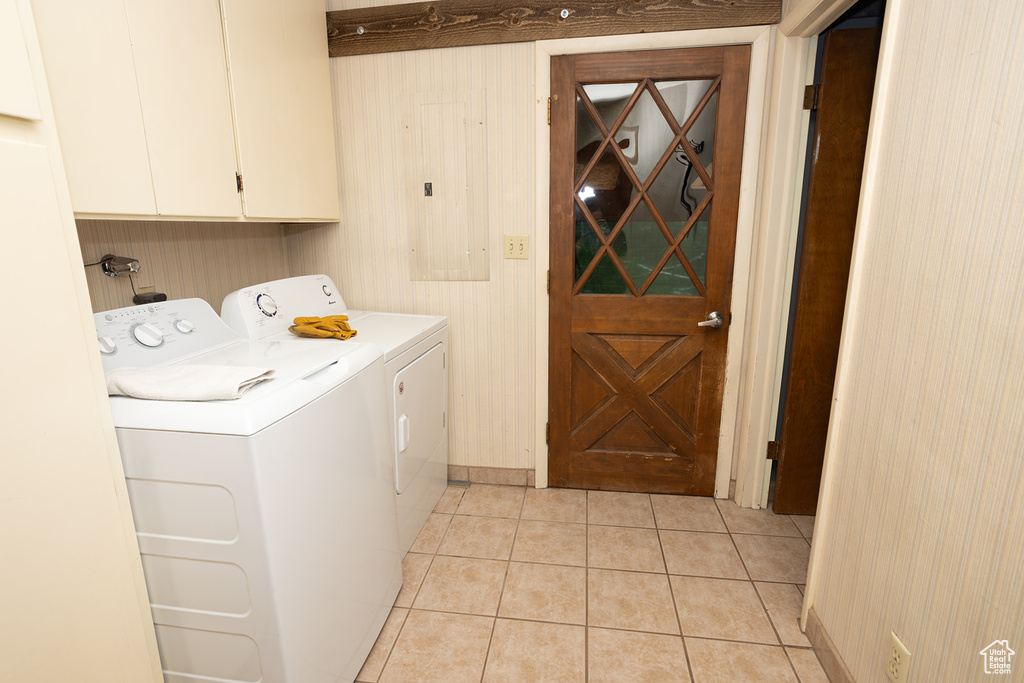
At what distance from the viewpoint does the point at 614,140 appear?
7.09 ft

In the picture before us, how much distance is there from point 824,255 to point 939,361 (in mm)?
1116

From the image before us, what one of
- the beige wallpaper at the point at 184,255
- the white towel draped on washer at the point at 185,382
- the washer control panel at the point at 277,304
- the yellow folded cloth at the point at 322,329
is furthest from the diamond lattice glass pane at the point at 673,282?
the beige wallpaper at the point at 184,255

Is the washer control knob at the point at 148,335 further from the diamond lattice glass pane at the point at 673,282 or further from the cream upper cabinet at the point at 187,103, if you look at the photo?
the diamond lattice glass pane at the point at 673,282

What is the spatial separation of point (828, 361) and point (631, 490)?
3.48 ft

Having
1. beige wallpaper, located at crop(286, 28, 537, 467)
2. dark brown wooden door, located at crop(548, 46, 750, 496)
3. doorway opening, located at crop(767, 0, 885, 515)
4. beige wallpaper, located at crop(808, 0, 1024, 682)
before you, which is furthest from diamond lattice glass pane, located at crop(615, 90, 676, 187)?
beige wallpaper, located at crop(808, 0, 1024, 682)

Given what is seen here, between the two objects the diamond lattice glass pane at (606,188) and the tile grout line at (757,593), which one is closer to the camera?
the tile grout line at (757,593)

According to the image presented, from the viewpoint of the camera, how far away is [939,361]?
1.03m

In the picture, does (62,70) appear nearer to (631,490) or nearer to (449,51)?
(449,51)

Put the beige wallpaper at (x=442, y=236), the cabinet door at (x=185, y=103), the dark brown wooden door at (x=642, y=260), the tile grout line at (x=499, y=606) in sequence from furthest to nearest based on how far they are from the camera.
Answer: the beige wallpaper at (x=442, y=236) < the dark brown wooden door at (x=642, y=260) < the tile grout line at (x=499, y=606) < the cabinet door at (x=185, y=103)

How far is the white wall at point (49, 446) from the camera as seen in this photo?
0.81m

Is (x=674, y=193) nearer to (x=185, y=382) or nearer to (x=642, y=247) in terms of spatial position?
(x=642, y=247)

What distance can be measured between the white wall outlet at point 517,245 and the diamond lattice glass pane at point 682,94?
824 millimetres

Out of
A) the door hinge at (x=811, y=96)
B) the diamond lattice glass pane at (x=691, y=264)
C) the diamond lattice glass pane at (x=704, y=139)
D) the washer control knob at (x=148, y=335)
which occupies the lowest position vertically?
the washer control knob at (x=148, y=335)

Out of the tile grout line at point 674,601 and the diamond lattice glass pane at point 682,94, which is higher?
the diamond lattice glass pane at point 682,94
